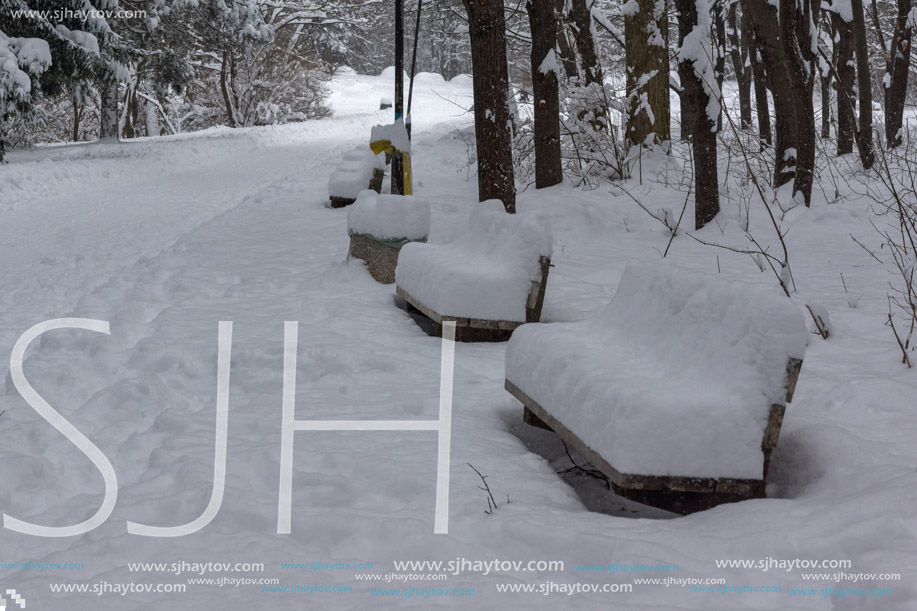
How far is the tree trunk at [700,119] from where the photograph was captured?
800cm

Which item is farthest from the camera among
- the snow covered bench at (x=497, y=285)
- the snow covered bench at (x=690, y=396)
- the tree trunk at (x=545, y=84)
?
the tree trunk at (x=545, y=84)

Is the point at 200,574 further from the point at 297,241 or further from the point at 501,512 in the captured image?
the point at 297,241

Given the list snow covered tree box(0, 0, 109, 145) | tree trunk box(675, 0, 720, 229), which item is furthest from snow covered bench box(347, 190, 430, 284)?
snow covered tree box(0, 0, 109, 145)

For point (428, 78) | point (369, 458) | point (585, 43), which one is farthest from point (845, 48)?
point (428, 78)

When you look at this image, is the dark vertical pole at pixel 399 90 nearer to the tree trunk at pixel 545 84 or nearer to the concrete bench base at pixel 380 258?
the tree trunk at pixel 545 84

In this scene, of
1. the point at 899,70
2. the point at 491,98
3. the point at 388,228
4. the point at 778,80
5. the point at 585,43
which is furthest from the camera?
the point at 899,70

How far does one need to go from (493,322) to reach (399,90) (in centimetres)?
685

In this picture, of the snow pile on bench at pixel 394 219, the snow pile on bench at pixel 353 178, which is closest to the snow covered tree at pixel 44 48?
the snow pile on bench at pixel 353 178

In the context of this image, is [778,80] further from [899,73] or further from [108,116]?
[108,116]

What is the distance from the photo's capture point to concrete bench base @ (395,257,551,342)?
5426 millimetres

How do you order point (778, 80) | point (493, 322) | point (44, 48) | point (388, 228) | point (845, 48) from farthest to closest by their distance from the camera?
point (44, 48) < point (845, 48) < point (778, 80) < point (388, 228) < point (493, 322)

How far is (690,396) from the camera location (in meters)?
3.02

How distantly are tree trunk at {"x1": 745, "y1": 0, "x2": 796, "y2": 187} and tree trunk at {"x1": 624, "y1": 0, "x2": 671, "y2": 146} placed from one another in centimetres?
200

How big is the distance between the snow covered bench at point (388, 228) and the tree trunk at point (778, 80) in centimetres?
474
